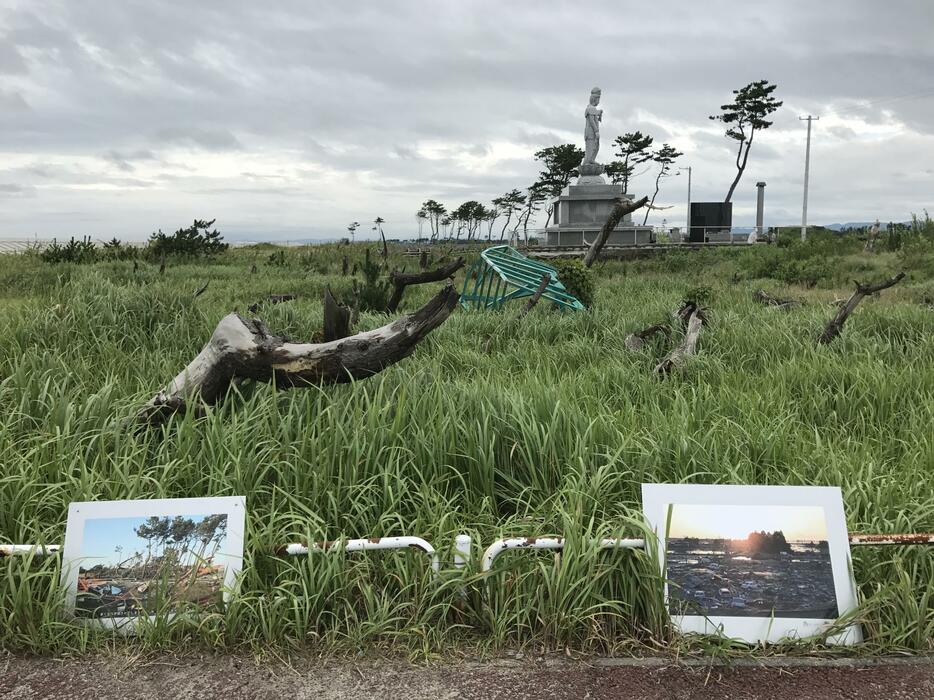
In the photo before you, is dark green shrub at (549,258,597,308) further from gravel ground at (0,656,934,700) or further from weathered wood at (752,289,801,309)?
gravel ground at (0,656,934,700)

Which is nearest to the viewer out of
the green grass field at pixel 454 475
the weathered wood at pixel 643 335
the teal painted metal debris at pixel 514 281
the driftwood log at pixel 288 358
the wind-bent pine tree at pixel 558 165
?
the green grass field at pixel 454 475

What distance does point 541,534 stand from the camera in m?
2.64

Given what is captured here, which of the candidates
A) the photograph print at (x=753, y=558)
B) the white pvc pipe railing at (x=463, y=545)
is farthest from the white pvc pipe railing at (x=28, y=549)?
the photograph print at (x=753, y=558)

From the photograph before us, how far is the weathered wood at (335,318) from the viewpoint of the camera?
405 centimetres

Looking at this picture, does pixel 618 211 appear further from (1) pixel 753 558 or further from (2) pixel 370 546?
(2) pixel 370 546

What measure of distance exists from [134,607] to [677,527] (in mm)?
1972

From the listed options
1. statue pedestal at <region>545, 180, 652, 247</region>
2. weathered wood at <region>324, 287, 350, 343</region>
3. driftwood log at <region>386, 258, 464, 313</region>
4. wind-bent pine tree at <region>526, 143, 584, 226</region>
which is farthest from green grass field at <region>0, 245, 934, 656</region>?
wind-bent pine tree at <region>526, 143, 584, 226</region>

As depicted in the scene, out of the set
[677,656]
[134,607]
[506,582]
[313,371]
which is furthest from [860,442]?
[134,607]

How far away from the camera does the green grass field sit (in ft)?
7.65

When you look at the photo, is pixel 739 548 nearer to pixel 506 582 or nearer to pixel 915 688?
pixel 915 688

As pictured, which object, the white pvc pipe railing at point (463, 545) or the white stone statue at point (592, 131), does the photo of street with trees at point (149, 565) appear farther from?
the white stone statue at point (592, 131)

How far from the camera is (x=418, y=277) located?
26.3 ft

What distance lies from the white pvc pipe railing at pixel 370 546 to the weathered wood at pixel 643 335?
397 cm

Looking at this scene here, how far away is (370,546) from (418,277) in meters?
5.86
